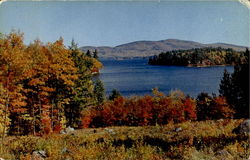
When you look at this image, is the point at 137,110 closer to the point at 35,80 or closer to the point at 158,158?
the point at 35,80

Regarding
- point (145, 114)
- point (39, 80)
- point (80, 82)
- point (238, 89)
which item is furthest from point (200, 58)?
point (39, 80)

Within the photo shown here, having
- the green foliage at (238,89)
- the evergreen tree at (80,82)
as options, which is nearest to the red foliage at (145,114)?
the evergreen tree at (80,82)

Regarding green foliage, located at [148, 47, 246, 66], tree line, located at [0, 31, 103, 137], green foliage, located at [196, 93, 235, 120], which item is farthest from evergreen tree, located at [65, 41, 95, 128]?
green foliage, located at [148, 47, 246, 66]

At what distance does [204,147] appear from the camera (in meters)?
8.93

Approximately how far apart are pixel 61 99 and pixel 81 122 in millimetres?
10253

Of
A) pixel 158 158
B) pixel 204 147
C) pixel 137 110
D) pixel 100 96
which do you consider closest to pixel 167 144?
pixel 204 147

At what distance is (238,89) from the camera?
51156 millimetres

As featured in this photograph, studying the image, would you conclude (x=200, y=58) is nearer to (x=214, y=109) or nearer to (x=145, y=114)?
(x=214, y=109)

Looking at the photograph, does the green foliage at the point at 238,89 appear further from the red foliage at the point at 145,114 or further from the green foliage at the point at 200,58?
the green foliage at the point at 200,58

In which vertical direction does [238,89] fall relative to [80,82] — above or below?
below

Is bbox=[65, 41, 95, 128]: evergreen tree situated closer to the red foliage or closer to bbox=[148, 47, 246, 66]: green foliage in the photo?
the red foliage

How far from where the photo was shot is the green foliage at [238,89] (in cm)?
4653

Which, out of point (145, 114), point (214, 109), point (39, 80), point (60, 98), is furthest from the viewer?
point (214, 109)

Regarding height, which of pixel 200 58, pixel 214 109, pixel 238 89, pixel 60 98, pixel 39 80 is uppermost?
pixel 200 58
